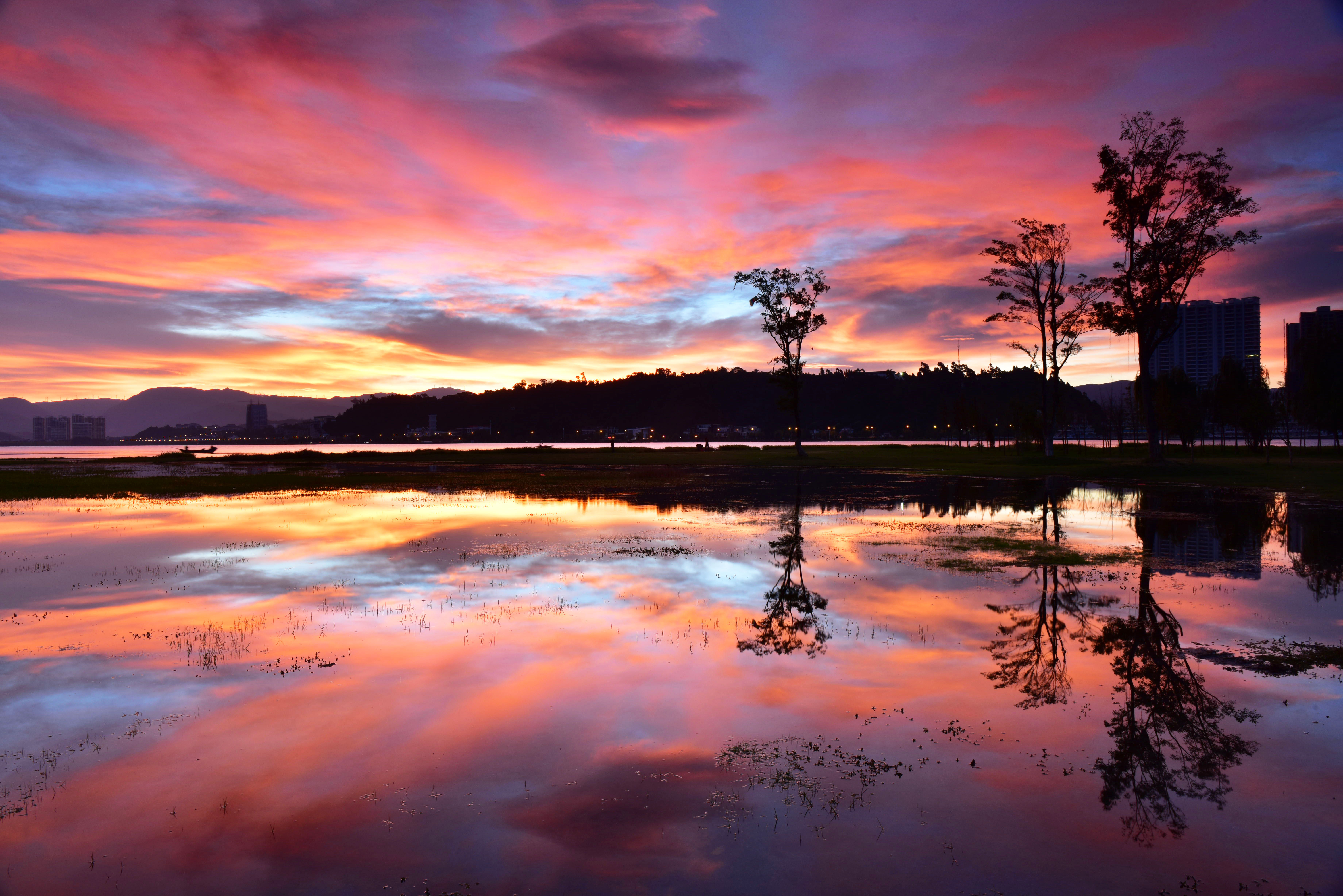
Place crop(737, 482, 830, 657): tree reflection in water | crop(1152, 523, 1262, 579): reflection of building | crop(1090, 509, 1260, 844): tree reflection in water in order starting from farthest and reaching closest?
1. crop(1152, 523, 1262, 579): reflection of building
2. crop(737, 482, 830, 657): tree reflection in water
3. crop(1090, 509, 1260, 844): tree reflection in water

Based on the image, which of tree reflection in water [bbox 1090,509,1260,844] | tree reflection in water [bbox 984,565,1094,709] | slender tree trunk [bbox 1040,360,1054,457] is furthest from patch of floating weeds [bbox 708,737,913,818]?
slender tree trunk [bbox 1040,360,1054,457]

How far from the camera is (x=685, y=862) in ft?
20.5

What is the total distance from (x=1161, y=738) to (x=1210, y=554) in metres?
14.9

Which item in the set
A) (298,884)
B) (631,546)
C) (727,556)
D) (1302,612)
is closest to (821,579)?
(727,556)

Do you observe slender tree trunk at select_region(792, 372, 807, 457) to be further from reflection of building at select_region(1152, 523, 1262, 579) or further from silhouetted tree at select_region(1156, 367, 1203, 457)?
reflection of building at select_region(1152, 523, 1262, 579)

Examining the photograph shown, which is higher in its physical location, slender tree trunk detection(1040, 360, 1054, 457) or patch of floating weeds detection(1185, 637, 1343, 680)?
slender tree trunk detection(1040, 360, 1054, 457)

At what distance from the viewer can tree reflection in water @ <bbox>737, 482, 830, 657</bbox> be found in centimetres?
1221

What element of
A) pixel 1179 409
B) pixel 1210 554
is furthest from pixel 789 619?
pixel 1179 409

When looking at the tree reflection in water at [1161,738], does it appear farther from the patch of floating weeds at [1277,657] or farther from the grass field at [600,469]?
the grass field at [600,469]

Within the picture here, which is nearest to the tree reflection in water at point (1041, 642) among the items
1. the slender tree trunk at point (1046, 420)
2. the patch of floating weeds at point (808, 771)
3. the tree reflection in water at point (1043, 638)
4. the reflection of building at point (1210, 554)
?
the tree reflection in water at point (1043, 638)

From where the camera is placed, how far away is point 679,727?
9031mm

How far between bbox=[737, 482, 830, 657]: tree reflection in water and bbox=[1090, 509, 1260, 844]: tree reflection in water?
445cm

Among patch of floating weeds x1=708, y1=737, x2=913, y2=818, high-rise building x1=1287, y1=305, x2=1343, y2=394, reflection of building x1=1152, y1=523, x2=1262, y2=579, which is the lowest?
patch of floating weeds x1=708, y1=737, x2=913, y2=818

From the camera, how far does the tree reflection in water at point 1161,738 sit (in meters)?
7.20
